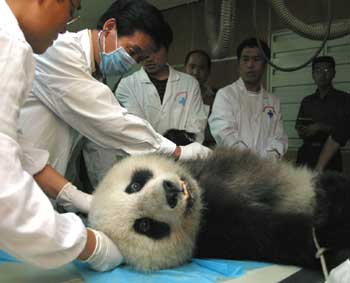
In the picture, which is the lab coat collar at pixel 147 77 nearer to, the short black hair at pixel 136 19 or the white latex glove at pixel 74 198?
the short black hair at pixel 136 19

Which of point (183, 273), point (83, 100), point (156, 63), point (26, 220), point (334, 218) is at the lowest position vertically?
point (183, 273)

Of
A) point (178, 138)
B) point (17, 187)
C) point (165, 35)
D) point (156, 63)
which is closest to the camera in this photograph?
point (17, 187)

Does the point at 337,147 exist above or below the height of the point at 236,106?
below

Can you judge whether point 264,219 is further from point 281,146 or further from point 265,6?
point 265,6

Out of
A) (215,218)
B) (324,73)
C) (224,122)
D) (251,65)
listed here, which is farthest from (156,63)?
(324,73)

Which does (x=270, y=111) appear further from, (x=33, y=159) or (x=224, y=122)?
(x=33, y=159)

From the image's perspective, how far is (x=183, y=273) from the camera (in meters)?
0.98

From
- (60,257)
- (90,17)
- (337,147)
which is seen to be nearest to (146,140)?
(60,257)

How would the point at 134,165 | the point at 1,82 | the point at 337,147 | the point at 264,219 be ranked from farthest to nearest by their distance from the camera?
the point at 337,147 → the point at 134,165 → the point at 264,219 → the point at 1,82

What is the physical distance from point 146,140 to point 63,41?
1.41ft

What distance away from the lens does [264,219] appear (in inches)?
42.8

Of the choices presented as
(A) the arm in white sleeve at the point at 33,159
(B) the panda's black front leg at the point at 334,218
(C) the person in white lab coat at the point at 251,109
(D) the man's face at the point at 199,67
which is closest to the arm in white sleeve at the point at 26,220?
(A) the arm in white sleeve at the point at 33,159

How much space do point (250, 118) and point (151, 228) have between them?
5.52 feet

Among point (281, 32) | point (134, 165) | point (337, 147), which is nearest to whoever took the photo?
point (134, 165)
